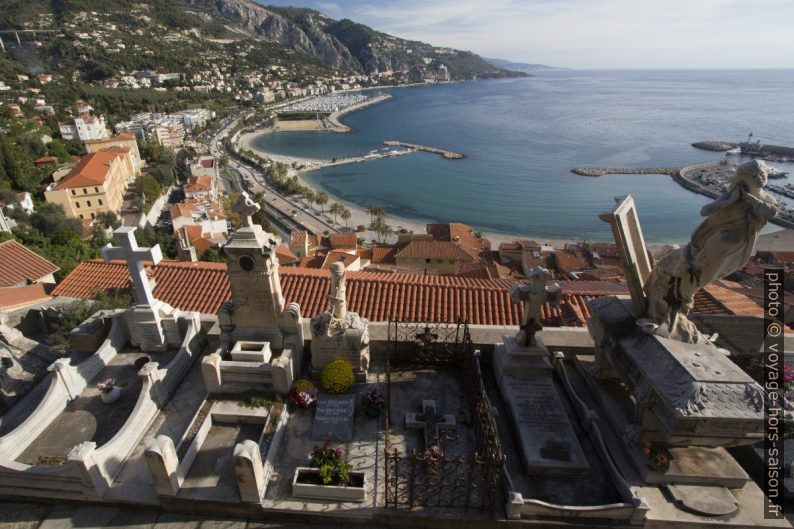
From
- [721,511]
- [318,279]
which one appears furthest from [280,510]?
[318,279]

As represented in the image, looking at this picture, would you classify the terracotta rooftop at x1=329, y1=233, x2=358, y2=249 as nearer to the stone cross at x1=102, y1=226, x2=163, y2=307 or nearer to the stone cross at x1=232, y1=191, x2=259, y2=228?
the stone cross at x1=102, y1=226, x2=163, y2=307

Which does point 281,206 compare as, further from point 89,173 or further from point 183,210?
point 89,173

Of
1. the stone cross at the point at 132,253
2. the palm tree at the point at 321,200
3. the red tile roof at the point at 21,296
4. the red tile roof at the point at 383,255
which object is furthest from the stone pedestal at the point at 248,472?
the palm tree at the point at 321,200

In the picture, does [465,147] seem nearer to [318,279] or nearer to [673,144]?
[673,144]

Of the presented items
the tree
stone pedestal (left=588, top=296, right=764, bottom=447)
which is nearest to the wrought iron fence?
stone pedestal (left=588, top=296, right=764, bottom=447)

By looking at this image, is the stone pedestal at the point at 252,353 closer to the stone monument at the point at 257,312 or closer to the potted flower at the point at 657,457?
the stone monument at the point at 257,312

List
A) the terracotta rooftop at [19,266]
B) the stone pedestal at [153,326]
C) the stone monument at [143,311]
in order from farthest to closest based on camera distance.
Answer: the terracotta rooftop at [19,266] < the stone pedestal at [153,326] < the stone monument at [143,311]

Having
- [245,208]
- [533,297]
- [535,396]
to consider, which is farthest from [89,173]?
[535,396]
